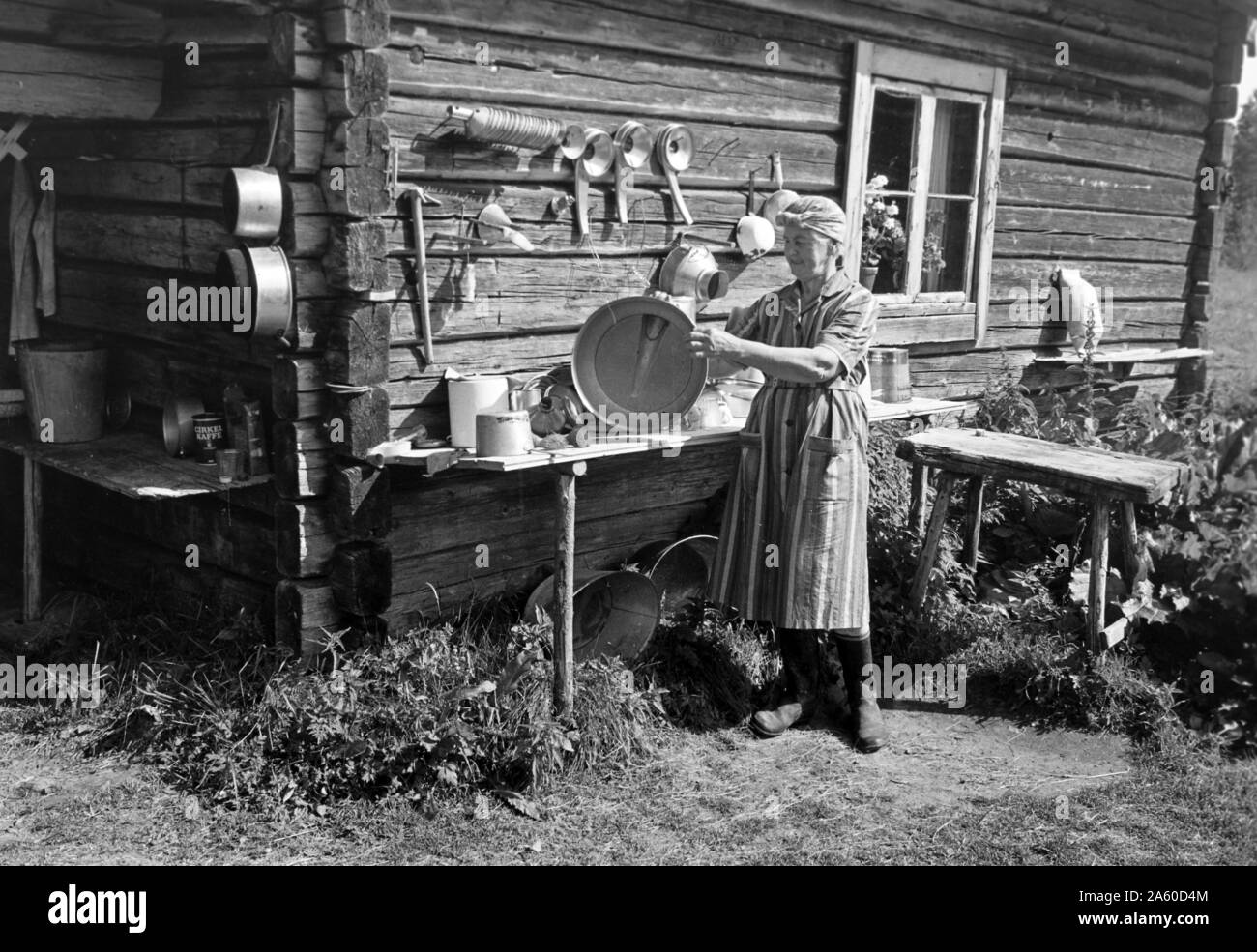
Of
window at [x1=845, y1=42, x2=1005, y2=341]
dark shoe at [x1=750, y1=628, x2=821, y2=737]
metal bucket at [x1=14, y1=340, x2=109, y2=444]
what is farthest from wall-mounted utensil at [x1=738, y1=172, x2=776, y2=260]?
metal bucket at [x1=14, y1=340, x2=109, y2=444]

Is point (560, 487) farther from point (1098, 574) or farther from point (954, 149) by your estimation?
point (954, 149)

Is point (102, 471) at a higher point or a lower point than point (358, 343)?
lower

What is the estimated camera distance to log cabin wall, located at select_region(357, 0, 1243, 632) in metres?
5.15

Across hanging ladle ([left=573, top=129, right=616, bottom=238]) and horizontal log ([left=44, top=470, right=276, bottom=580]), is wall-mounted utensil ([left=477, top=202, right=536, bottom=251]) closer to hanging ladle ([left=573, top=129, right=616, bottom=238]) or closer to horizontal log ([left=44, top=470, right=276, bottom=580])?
hanging ladle ([left=573, top=129, right=616, bottom=238])

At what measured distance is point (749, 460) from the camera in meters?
5.34

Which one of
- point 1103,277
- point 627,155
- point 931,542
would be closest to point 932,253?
point 1103,277

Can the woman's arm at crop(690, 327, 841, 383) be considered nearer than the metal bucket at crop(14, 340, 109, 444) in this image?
Yes

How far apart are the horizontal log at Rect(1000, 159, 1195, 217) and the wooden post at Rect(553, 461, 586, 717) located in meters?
4.23

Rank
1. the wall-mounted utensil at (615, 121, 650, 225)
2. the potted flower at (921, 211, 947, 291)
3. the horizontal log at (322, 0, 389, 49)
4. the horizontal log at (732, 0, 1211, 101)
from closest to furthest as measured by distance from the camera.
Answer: the horizontal log at (322, 0, 389, 49), the wall-mounted utensil at (615, 121, 650, 225), the horizontal log at (732, 0, 1211, 101), the potted flower at (921, 211, 947, 291)

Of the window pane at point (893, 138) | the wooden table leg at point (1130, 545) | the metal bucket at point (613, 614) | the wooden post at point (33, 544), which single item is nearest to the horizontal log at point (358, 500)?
the metal bucket at point (613, 614)

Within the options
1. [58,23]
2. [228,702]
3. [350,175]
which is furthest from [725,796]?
[58,23]

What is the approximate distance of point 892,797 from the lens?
16.3 feet

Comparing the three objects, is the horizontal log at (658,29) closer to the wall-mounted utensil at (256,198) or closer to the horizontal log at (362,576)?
the wall-mounted utensil at (256,198)

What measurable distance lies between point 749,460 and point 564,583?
0.92 m
